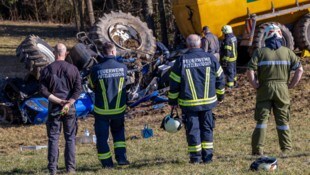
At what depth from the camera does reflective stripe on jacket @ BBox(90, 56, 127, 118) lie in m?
9.18

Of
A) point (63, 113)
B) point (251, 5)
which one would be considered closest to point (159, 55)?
point (251, 5)

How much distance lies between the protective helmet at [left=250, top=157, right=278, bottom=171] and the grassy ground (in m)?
0.10

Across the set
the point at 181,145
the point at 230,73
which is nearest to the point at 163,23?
the point at 230,73

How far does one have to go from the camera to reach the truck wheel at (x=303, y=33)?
1775 centimetres

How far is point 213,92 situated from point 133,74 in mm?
6453

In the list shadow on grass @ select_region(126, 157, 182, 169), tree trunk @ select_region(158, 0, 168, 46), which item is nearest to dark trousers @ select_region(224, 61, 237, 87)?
tree trunk @ select_region(158, 0, 168, 46)

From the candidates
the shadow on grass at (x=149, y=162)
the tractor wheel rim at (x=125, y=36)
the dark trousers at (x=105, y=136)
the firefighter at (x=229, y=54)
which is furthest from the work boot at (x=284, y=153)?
the tractor wheel rim at (x=125, y=36)

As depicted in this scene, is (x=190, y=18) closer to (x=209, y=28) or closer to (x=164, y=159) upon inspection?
(x=209, y=28)

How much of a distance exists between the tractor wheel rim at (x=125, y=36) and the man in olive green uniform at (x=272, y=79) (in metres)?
7.86

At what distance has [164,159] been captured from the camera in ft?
32.5

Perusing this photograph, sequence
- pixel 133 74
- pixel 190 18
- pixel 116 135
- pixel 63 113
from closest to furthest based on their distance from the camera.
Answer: pixel 63 113 → pixel 116 135 → pixel 133 74 → pixel 190 18

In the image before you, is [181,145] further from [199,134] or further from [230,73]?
[230,73]

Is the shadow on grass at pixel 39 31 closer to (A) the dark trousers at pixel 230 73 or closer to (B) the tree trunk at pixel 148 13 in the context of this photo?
(B) the tree trunk at pixel 148 13

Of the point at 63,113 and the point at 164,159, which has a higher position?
the point at 63,113
